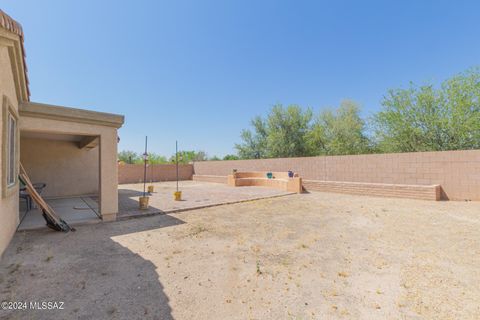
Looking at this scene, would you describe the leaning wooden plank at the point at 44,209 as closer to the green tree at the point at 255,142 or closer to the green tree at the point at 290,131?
the green tree at the point at 290,131

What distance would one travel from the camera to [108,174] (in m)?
5.21

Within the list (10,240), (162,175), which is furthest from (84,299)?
(162,175)

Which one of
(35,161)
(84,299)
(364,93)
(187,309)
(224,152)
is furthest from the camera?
(224,152)

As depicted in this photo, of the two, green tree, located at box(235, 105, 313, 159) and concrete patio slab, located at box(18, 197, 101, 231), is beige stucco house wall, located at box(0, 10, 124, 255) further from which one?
green tree, located at box(235, 105, 313, 159)

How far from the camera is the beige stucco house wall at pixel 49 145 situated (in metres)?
3.08

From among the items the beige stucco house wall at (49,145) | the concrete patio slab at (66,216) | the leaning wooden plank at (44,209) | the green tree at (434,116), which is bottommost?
the concrete patio slab at (66,216)

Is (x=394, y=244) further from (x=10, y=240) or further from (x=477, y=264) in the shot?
(x=10, y=240)

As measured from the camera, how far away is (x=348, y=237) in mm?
4223

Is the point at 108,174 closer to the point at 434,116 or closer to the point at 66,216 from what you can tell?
the point at 66,216

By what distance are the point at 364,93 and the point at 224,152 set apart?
810 inches

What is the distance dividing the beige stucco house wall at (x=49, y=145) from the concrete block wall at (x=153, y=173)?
8220 mm

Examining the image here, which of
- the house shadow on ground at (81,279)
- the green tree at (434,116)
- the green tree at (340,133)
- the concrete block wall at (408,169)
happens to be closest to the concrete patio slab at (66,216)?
the house shadow on ground at (81,279)

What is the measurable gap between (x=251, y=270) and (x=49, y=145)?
10.3 m

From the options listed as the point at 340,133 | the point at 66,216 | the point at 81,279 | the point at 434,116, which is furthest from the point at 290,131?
the point at 81,279
